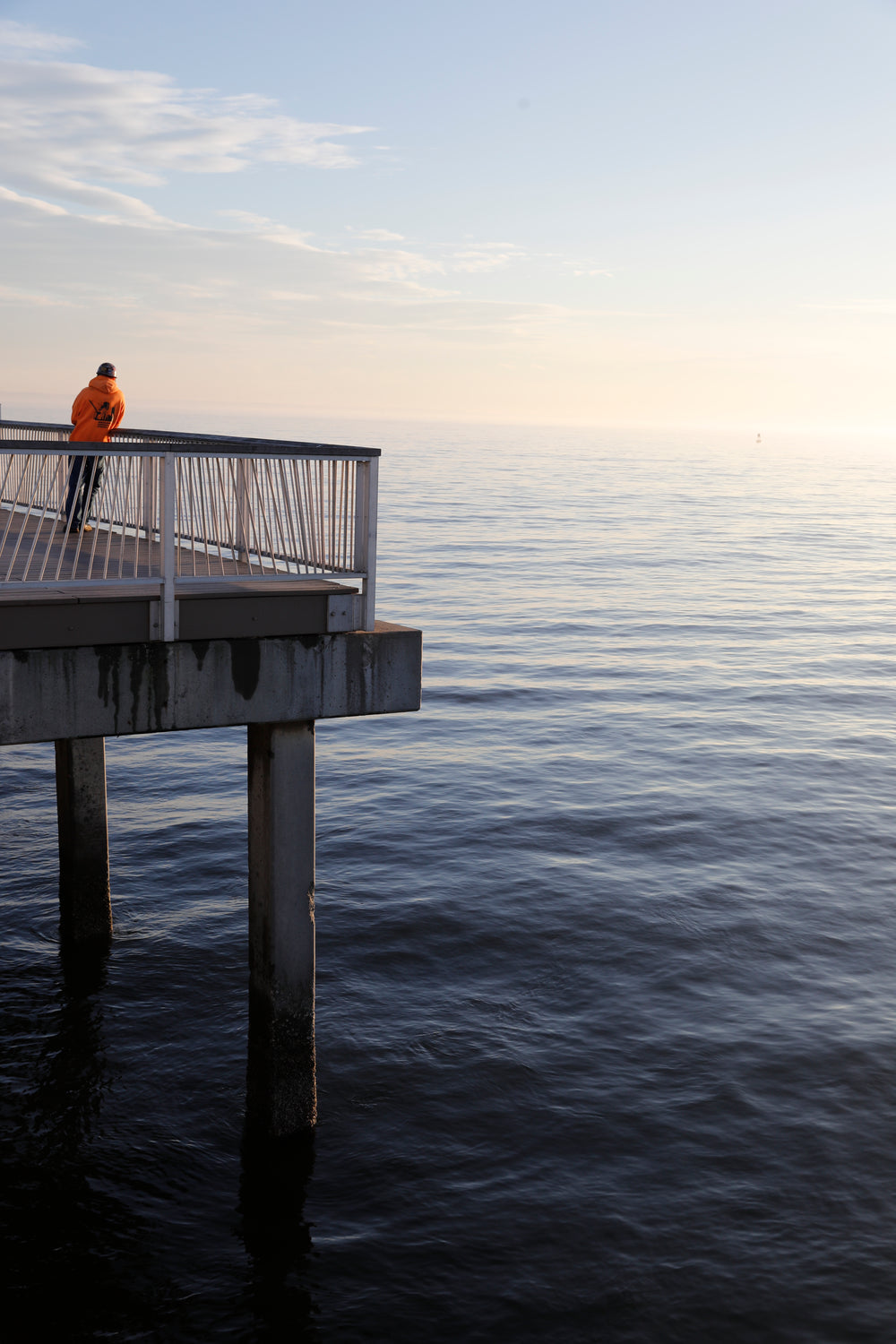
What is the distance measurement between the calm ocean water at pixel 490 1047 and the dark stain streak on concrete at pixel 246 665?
445 centimetres

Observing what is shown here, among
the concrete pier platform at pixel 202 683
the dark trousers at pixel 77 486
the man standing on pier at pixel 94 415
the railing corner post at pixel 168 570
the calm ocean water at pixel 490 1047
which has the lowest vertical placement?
the calm ocean water at pixel 490 1047

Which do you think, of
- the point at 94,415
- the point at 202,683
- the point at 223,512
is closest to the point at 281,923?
the point at 202,683

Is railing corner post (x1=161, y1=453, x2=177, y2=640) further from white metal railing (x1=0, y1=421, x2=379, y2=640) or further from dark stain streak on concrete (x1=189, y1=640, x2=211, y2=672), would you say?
dark stain streak on concrete (x1=189, y1=640, x2=211, y2=672)

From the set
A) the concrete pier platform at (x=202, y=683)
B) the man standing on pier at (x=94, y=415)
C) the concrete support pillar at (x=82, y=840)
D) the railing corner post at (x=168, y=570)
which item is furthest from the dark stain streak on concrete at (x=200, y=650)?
the concrete support pillar at (x=82, y=840)

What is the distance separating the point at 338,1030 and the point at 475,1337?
15.6 feet

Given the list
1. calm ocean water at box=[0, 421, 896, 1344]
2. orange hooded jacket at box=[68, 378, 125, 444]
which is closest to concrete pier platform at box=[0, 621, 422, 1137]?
calm ocean water at box=[0, 421, 896, 1344]

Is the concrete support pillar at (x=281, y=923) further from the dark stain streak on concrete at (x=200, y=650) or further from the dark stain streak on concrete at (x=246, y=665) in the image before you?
the dark stain streak on concrete at (x=200, y=650)

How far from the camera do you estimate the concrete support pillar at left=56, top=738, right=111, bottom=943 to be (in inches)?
555

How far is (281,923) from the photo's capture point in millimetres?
10188

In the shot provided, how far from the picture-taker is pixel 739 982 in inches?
595

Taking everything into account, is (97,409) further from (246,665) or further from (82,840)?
(246,665)

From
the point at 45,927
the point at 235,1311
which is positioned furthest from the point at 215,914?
the point at 235,1311

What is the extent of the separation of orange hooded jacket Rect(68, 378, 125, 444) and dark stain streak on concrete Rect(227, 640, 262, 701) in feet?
16.2

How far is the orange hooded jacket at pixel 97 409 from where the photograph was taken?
1321 centimetres
